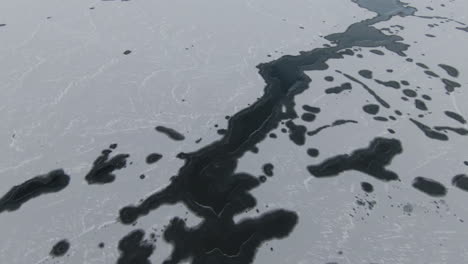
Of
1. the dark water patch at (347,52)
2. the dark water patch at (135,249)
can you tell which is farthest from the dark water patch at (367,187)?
the dark water patch at (347,52)

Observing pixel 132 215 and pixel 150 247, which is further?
pixel 132 215

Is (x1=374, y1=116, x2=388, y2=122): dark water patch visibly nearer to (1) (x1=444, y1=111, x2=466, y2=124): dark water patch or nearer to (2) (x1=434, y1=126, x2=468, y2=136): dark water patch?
(2) (x1=434, y1=126, x2=468, y2=136): dark water patch

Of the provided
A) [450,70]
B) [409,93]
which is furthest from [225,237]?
[450,70]

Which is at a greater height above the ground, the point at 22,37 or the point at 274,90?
the point at 22,37

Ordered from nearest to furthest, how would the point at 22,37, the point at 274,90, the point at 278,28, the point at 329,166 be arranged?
the point at 329,166
the point at 274,90
the point at 22,37
the point at 278,28


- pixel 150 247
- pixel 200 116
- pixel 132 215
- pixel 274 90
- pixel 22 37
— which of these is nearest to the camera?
pixel 150 247

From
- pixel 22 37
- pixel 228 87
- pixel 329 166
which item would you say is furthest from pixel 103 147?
pixel 22 37

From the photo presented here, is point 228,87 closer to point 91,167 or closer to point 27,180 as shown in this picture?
point 91,167
